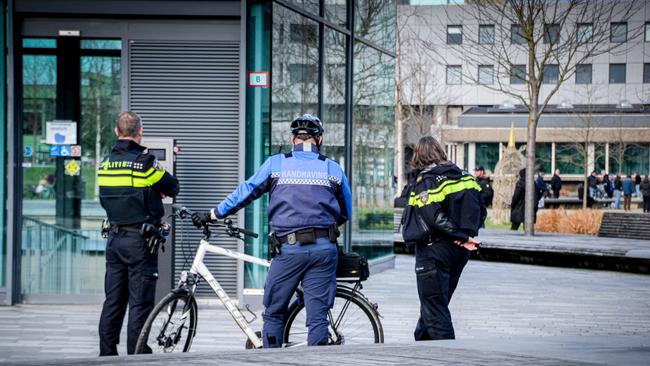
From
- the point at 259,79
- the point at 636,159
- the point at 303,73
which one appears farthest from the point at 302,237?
the point at 636,159

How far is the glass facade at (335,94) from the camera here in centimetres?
1184

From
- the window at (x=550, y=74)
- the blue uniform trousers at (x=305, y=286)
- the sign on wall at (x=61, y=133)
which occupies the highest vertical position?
the window at (x=550, y=74)

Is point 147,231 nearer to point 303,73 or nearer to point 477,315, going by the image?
point 477,315

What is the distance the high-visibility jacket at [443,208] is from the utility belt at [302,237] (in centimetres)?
106

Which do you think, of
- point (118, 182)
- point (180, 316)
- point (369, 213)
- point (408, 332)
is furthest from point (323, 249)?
point (369, 213)

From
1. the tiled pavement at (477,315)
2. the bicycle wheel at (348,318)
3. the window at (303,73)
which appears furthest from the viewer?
the window at (303,73)

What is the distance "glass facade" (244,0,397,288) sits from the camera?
1184 centimetres

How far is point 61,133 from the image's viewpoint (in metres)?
12.0

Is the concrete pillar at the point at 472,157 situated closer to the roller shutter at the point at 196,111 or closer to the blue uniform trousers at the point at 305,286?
the roller shutter at the point at 196,111

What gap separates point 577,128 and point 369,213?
46762 mm

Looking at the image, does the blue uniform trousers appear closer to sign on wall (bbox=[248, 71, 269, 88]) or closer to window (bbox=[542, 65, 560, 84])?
sign on wall (bbox=[248, 71, 269, 88])

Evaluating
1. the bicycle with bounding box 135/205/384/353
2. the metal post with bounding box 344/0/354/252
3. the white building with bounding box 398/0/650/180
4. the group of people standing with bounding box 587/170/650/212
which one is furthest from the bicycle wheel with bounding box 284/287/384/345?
the white building with bounding box 398/0/650/180

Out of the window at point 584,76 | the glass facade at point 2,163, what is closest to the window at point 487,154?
the window at point 584,76

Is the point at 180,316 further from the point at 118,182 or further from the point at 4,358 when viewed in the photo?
the point at 4,358
